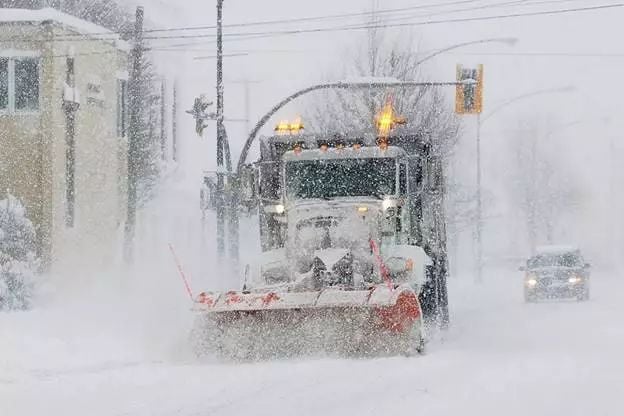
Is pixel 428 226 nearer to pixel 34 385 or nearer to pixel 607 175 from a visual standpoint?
pixel 34 385

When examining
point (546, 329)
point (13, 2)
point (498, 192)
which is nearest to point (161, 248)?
point (13, 2)

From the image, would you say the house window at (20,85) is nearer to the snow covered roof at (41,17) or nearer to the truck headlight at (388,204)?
the snow covered roof at (41,17)

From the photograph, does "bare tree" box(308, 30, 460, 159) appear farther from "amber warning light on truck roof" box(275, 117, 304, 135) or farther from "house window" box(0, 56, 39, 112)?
"amber warning light on truck roof" box(275, 117, 304, 135)

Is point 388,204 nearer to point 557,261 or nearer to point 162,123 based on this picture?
point 557,261

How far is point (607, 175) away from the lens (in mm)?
105188

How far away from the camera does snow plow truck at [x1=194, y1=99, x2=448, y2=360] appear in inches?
533

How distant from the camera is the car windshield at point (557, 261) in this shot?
31078 mm

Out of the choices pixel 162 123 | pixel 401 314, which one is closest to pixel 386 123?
pixel 401 314

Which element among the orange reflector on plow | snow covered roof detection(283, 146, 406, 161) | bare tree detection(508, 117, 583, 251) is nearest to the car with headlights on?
snow covered roof detection(283, 146, 406, 161)

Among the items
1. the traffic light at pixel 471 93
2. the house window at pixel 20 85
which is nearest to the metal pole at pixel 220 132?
the house window at pixel 20 85

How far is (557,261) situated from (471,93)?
8557mm

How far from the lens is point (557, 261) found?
31.2 m

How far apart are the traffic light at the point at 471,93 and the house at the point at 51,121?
10171mm

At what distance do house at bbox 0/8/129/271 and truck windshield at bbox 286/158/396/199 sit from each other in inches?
537
